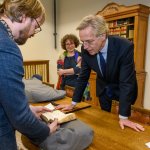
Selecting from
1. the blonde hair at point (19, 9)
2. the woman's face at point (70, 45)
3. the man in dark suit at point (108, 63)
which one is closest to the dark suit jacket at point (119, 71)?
the man in dark suit at point (108, 63)

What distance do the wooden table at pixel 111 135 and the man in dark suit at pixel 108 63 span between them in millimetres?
63

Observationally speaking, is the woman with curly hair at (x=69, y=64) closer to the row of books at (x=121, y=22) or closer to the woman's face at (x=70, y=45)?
the woman's face at (x=70, y=45)

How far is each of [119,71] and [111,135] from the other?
60 centimetres

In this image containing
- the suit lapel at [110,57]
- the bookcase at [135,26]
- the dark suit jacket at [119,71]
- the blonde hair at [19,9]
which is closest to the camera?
the blonde hair at [19,9]

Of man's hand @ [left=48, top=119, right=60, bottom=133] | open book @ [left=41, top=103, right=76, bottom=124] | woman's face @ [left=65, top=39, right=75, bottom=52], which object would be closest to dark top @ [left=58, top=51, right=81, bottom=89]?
woman's face @ [left=65, top=39, right=75, bottom=52]

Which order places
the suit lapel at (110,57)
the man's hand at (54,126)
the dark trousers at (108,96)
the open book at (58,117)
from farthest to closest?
the dark trousers at (108,96)
the suit lapel at (110,57)
the open book at (58,117)
the man's hand at (54,126)

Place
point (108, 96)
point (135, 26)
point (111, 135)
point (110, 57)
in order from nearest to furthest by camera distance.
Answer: point (111, 135) < point (110, 57) < point (108, 96) < point (135, 26)

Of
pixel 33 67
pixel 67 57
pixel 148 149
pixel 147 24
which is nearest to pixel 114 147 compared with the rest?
pixel 148 149

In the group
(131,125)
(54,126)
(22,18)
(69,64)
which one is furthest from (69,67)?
(22,18)

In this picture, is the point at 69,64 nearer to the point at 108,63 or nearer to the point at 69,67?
the point at 69,67

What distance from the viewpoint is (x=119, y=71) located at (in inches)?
63.2

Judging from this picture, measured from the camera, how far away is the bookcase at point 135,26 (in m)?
3.16

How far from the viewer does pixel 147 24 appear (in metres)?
3.36

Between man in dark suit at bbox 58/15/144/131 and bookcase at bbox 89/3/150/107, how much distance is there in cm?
167
